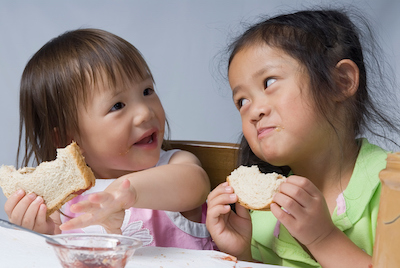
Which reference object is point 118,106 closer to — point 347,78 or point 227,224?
point 227,224

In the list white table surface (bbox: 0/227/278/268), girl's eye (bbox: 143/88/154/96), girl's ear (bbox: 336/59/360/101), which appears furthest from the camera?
girl's eye (bbox: 143/88/154/96)

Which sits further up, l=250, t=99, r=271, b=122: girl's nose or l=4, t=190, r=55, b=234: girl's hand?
l=250, t=99, r=271, b=122: girl's nose

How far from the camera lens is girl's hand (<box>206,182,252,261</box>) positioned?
3.44 feet

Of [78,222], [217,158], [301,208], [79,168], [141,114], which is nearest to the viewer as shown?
[78,222]

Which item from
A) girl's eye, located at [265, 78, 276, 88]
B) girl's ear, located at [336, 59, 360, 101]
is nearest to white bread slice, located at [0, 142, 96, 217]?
girl's eye, located at [265, 78, 276, 88]

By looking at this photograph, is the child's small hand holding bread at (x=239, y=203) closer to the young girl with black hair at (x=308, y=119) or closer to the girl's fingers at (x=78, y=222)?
the young girl with black hair at (x=308, y=119)

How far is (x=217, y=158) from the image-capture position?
1523 millimetres

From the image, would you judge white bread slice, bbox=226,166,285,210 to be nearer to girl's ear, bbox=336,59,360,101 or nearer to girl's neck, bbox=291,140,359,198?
girl's neck, bbox=291,140,359,198

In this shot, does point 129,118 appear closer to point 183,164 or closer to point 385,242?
point 183,164

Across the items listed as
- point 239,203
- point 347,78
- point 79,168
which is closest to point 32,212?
point 79,168

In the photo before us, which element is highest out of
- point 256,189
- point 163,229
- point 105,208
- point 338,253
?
point 105,208

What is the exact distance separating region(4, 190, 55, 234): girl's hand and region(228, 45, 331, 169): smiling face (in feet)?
1.83

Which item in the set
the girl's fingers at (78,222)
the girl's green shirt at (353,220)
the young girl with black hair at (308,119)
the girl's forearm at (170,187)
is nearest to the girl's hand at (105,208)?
the girl's fingers at (78,222)

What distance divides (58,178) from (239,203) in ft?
1.42
